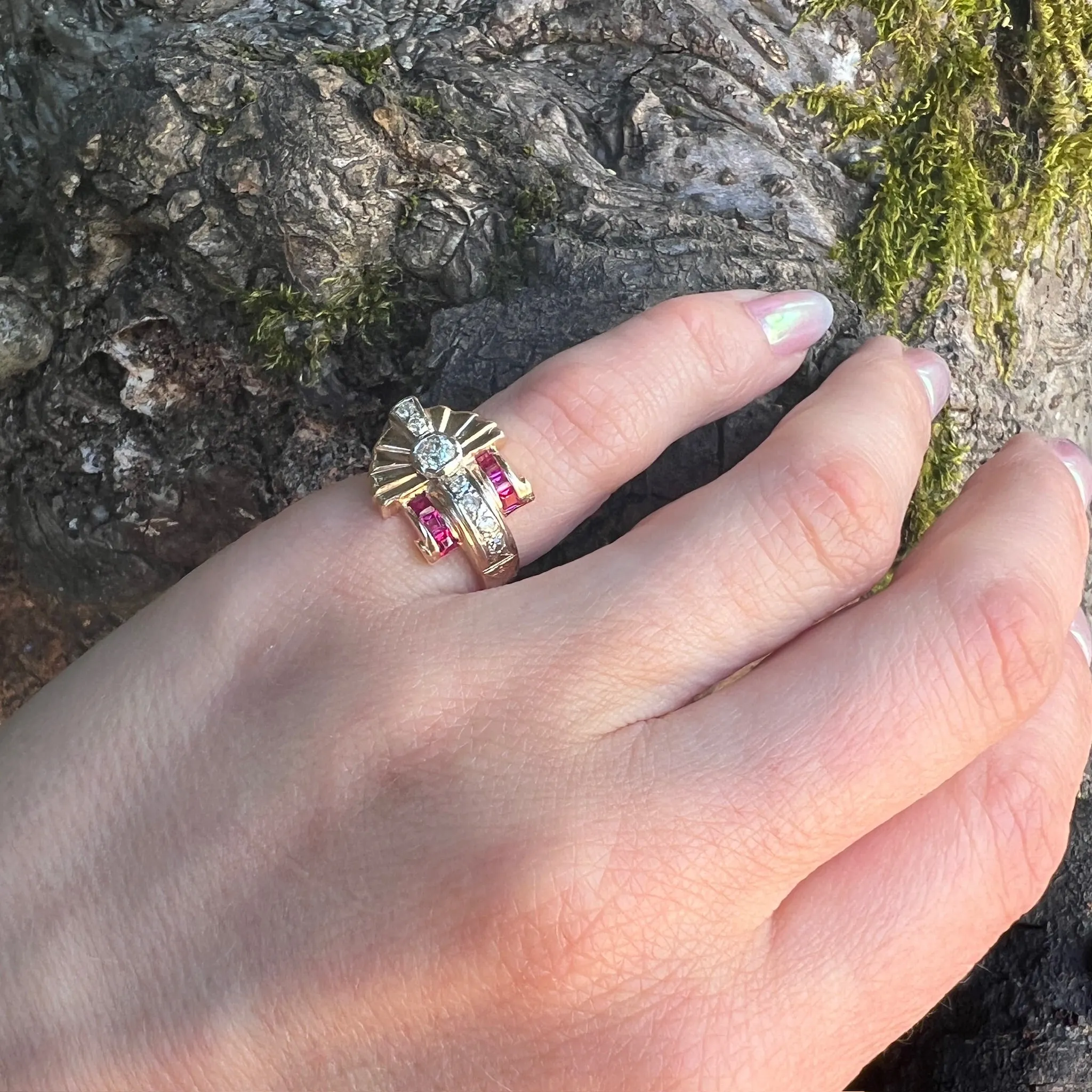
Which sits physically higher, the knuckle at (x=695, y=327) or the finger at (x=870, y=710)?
the knuckle at (x=695, y=327)

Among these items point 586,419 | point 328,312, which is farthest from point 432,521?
point 328,312

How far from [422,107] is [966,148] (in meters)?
0.96

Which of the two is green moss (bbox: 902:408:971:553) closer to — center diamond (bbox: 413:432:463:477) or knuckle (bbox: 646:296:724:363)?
knuckle (bbox: 646:296:724:363)

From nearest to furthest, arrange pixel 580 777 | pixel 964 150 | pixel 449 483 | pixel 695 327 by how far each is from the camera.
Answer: pixel 580 777
pixel 449 483
pixel 695 327
pixel 964 150

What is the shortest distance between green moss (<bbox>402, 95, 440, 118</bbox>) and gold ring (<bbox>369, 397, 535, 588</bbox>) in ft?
2.08

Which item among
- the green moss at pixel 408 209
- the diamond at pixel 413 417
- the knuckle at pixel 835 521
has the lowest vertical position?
the knuckle at pixel 835 521

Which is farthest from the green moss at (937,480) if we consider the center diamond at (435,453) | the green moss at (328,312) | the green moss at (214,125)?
the green moss at (214,125)

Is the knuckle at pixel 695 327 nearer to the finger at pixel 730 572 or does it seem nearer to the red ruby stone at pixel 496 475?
the finger at pixel 730 572

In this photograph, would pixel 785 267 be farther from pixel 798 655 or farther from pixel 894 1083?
pixel 894 1083

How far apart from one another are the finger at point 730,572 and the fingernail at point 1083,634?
0.42 meters

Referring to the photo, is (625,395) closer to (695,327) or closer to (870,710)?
(695,327)

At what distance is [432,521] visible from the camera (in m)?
1.37

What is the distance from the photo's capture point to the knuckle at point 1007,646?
1.27 metres

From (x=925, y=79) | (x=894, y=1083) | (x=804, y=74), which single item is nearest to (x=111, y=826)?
(x=894, y=1083)
